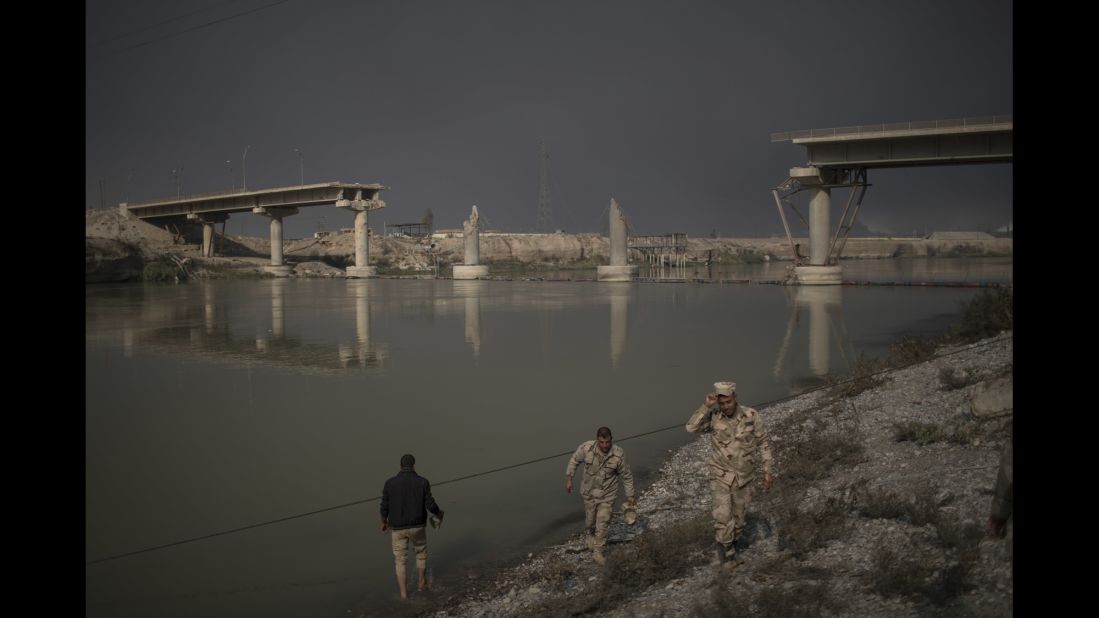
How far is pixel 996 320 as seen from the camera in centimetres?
2139

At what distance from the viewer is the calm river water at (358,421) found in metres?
8.91

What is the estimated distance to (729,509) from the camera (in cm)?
752

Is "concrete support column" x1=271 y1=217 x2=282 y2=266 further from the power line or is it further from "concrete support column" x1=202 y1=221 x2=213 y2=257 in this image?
the power line

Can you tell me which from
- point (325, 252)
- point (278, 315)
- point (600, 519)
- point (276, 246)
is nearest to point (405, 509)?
point (600, 519)

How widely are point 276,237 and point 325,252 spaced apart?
24804 mm

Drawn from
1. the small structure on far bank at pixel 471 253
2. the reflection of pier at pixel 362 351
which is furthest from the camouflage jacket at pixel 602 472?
the small structure on far bank at pixel 471 253

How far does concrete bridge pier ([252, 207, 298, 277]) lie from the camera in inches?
3351

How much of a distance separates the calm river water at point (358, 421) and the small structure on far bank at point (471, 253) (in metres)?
39.8

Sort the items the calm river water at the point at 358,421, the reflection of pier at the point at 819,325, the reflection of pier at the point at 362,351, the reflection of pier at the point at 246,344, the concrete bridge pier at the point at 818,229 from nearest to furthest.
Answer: the calm river water at the point at 358,421 < the reflection of pier at the point at 819,325 < the reflection of pier at the point at 362,351 < the reflection of pier at the point at 246,344 < the concrete bridge pier at the point at 818,229

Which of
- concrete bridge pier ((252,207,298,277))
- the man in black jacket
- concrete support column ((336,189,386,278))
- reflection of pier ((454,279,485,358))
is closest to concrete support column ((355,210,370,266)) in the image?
concrete support column ((336,189,386,278))

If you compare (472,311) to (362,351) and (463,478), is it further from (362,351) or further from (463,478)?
(463,478)

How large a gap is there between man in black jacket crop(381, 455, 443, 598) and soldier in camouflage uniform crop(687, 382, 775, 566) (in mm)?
2652

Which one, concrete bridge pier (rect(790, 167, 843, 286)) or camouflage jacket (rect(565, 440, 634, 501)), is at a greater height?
concrete bridge pier (rect(790, 167, 843, 286))

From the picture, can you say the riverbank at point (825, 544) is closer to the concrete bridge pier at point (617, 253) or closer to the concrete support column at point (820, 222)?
the concrete support column at point (820, 222)
